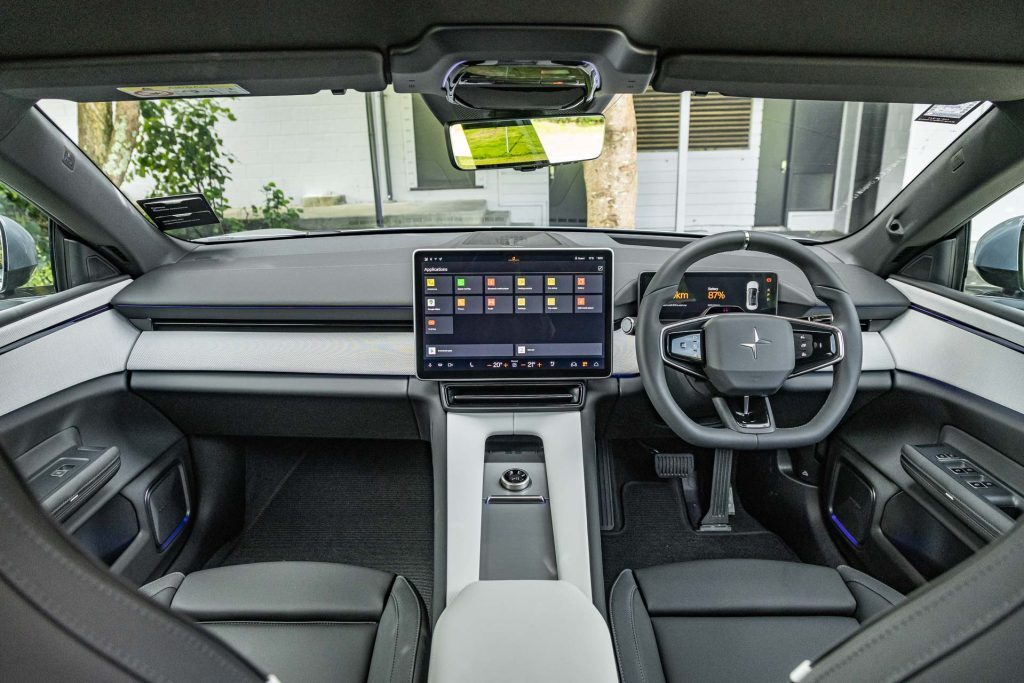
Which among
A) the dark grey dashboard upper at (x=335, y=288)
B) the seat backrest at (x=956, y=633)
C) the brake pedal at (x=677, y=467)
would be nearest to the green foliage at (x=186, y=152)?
the dark grey dashboard upper at (x=335, y=288)

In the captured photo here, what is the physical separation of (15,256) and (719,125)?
557 cm

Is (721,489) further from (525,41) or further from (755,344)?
(525,41)

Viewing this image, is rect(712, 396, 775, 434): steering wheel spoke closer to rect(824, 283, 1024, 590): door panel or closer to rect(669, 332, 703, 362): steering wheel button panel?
rect(669, 332, 703, 362): steering wheel button panel

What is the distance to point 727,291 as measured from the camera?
2.05m

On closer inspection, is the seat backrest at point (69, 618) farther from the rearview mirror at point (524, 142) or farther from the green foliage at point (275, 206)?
the green foliage at point (275, 206)

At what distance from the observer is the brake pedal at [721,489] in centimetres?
235

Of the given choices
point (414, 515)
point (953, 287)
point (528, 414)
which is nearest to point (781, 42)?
point (528, 414)

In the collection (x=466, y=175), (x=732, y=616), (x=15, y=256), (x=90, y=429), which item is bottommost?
(x=732, y=616)

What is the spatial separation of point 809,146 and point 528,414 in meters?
5.09

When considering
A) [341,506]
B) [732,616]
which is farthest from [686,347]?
[341,506]

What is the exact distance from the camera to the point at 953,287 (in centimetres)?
216

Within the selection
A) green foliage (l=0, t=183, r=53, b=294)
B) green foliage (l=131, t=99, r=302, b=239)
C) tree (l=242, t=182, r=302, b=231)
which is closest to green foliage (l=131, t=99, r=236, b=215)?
green foliage (l=131, t=99, r=302, b=239)

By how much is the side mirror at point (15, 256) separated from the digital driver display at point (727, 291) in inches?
81.3

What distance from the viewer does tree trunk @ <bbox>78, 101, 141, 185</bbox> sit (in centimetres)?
368
